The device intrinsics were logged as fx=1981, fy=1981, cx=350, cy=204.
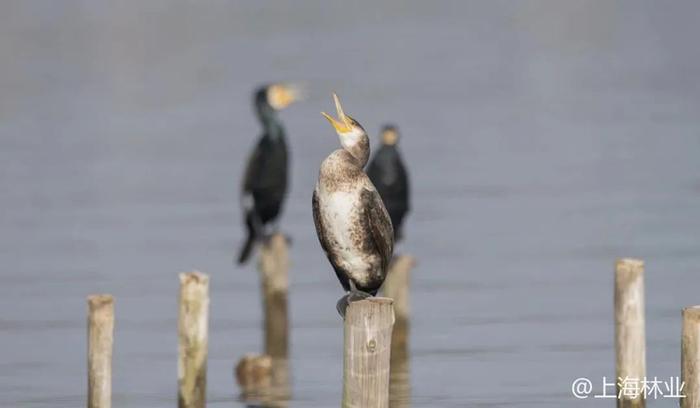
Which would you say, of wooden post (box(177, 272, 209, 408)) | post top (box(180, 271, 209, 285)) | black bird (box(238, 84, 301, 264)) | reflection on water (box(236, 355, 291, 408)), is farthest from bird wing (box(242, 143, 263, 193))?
post top (box(180, 271, 209, 285))

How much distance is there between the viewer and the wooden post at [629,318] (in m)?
11.2

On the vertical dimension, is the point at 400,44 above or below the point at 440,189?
above

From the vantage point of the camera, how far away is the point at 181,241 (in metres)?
20.8

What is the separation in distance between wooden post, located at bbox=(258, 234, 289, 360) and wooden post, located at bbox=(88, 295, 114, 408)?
4309 millimetres

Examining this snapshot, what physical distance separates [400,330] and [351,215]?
5805 millimetres

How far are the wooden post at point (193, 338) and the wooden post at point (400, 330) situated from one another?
5.46 ft

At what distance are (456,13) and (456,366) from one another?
40658mm

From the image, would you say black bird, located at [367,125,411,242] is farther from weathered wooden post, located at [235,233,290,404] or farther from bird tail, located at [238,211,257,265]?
bird tail, located at [238,211,257,265]

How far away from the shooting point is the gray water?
15.1 metres

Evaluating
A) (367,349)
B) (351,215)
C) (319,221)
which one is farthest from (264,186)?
(367,349)

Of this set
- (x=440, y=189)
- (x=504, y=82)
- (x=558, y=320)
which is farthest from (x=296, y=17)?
(x=558, y=320)

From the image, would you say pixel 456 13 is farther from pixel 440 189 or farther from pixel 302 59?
pixel 440 189

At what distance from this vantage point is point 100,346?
10781 millimetres

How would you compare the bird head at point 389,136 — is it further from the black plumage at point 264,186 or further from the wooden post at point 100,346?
the wooden post at point 100,346
